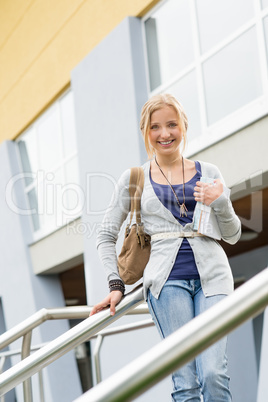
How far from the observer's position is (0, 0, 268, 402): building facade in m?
5.85

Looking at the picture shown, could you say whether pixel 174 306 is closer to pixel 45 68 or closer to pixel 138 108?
pixel 138 108

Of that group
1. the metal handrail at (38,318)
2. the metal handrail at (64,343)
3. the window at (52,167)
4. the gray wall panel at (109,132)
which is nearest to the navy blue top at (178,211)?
the metal handrail at (64,343)

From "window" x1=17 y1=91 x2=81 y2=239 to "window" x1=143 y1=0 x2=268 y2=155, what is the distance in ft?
6.54

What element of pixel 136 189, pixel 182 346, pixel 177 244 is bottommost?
pixel 182 346

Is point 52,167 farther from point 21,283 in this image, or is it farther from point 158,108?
point 158,108

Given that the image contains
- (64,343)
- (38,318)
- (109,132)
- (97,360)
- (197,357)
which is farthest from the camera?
(109,132)

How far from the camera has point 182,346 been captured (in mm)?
1391

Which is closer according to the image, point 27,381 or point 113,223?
point 113,223

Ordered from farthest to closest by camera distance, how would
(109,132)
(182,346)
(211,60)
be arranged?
(109,132) < (211,60) < (182,346)

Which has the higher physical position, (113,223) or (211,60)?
(211,60)

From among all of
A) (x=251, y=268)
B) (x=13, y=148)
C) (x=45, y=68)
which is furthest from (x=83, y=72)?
(x=251, y=268)

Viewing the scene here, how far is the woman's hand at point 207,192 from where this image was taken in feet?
7.74

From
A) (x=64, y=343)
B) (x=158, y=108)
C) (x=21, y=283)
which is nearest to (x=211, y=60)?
(x=158, y=108)

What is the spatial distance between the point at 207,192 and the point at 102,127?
17.8 ft
